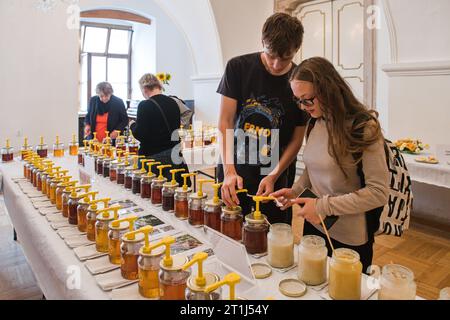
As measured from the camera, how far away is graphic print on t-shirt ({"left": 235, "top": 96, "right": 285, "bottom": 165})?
1.72 m

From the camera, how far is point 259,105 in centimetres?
173

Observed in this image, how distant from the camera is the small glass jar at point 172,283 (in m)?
0.91

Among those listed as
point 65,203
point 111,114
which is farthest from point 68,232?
point 111,114

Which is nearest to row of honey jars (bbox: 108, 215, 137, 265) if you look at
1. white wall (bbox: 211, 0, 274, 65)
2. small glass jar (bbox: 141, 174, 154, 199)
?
small glass jar (bbox: 141, 174, 154, 199)

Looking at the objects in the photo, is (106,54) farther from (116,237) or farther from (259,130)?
(116,237)

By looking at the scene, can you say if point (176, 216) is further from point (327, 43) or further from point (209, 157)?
point (327, 43)

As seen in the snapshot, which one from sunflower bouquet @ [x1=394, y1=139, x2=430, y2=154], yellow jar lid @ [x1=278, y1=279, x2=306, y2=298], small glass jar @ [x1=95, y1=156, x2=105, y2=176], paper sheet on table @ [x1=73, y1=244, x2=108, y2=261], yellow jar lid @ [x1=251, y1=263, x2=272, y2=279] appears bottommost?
yellow jar lid @ [x1=278, y1=279, x2=306, y2=298]

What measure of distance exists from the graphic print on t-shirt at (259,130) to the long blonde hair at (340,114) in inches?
15.5

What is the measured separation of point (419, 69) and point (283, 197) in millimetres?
3017

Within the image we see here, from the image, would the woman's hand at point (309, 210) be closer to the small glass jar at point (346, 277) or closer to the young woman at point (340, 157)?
the young woman at point (340, 157)

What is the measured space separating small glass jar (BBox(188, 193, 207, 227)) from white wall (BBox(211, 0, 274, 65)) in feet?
14.5

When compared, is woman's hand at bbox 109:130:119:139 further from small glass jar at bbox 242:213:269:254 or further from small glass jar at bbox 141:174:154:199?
small glass jar at bbox 242:213:269:254

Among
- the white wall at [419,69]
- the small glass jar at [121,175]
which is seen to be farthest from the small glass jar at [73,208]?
the white wall at [419,69]

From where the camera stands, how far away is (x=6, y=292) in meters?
2.43
